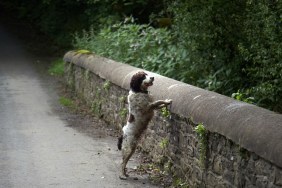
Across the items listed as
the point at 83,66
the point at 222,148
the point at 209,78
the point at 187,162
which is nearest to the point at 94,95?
the point at 83,66

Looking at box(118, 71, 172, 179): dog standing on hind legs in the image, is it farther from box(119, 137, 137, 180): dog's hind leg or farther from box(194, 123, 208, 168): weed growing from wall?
box(194, 123, 208, 168): weed growing from wall

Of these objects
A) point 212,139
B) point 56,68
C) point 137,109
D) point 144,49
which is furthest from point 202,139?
point 56,68

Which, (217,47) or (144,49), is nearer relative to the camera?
(217,47)

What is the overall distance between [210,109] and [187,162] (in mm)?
1080

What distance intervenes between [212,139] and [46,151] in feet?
14.0

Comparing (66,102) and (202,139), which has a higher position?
(202,139)

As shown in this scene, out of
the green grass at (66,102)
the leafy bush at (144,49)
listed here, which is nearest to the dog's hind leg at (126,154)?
the leafy bush at (144,49)

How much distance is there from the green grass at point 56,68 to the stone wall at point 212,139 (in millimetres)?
10002

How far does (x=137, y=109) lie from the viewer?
769 cm

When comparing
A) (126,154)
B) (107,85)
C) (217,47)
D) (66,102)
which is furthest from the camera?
(66,102)

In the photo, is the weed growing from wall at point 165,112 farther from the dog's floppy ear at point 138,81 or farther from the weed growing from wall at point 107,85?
the weed growing from wall at point 107,85

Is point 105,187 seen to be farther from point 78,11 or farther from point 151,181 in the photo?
point 78,11

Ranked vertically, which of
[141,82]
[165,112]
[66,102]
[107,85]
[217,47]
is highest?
[217,47]

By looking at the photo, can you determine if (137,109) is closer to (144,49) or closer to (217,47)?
(217,47)
